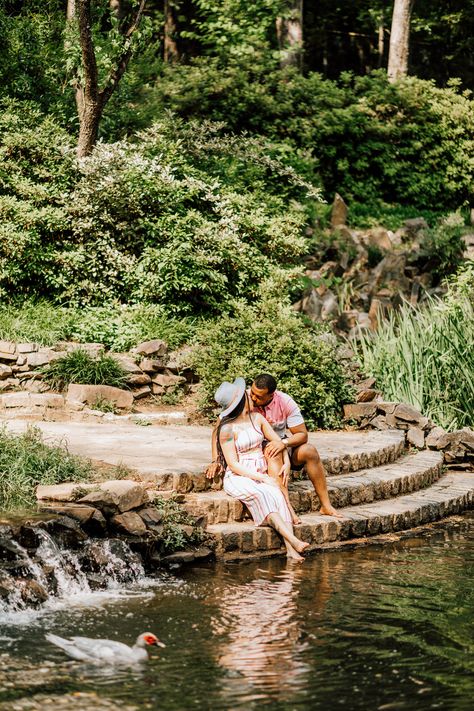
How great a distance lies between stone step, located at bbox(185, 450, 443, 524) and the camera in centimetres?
793

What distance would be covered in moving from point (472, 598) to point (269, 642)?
65.4 inches

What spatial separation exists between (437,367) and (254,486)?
185 inches

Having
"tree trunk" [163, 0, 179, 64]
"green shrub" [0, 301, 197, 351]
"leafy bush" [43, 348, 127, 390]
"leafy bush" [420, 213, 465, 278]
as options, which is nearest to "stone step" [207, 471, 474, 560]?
"leafy bush" [43, 348, 127, 390]

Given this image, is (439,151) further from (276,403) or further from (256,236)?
(276,403)

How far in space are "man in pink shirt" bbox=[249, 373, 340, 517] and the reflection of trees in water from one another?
1.10m

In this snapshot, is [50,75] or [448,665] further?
[50,75]

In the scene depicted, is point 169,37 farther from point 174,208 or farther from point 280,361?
point 280,361

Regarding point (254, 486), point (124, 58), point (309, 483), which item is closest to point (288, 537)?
point (254, 486)

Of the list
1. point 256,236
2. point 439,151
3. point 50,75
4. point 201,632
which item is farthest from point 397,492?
point 439,151

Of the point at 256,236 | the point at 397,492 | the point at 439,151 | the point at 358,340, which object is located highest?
the point at 439,151

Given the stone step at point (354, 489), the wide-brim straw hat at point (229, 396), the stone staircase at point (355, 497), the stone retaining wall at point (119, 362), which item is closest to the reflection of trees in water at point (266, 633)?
the stone staircase at point (355, 497)

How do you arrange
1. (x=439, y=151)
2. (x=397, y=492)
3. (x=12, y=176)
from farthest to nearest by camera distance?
(x=439, y=151) < (x=12, y=176) < (x=397, y=492)

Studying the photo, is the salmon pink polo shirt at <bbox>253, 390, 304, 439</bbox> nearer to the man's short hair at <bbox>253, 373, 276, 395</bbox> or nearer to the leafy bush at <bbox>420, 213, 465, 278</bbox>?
the man's short hair at <bbox>253, 373, 276, 395</bbox>

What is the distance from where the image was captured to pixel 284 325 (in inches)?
451
